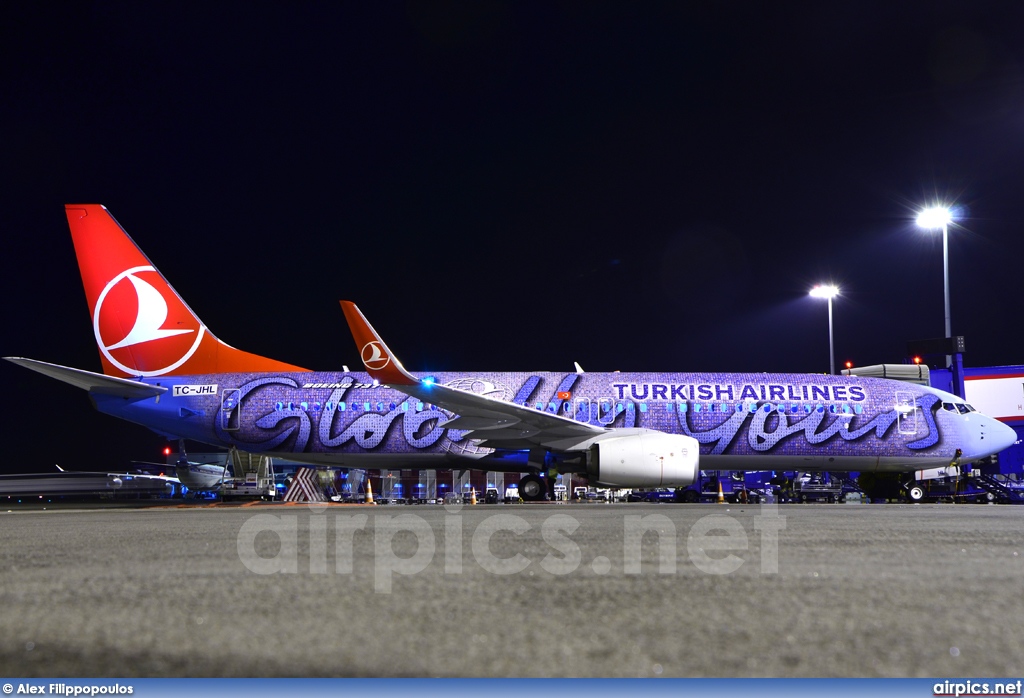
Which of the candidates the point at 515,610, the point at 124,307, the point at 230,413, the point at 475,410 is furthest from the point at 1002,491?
the point at 515,610

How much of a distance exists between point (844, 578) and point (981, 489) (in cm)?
2231

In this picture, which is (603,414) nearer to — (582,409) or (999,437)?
(582,409)

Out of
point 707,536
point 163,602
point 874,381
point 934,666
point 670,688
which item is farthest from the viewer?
point 874,381

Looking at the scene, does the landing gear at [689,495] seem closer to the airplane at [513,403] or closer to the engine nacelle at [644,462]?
the airplane at [513,403]

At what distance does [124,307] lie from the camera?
20.2 m

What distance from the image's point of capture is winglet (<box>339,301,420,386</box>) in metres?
16.0

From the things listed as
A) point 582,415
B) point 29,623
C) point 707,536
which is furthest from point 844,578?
point 582,415

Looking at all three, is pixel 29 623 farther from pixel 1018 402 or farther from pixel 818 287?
pixel 818 287

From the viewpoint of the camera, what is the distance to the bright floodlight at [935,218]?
2799 centimetres

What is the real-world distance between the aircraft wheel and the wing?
2.89ft

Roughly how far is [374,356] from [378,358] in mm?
125

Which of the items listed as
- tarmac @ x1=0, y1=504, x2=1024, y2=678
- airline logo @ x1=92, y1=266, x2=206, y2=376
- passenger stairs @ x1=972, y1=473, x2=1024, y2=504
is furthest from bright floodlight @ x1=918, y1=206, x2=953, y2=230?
tarmac @ x1=0, y1=504, x2=1024, y2=678

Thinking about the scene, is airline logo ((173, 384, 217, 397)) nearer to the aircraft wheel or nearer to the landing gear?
the aircraft wheel

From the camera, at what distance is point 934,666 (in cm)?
192
